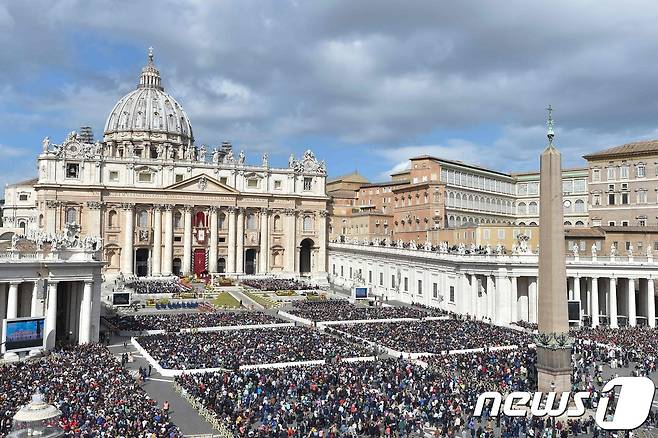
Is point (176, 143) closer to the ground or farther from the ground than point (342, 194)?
farther from the ground

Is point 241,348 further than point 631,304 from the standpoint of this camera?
No

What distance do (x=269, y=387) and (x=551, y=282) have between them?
1246 centimetres

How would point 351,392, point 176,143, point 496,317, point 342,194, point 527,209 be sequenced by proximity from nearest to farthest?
point 351,392 → point 496,317 → point 527,209 → point 342,194 → point 176,143

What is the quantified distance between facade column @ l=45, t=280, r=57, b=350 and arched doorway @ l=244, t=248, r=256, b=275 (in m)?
55.2

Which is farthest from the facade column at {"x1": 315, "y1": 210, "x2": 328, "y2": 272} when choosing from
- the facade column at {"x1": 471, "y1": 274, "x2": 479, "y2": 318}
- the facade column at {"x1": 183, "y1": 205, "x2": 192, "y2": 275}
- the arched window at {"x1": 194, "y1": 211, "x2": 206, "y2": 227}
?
the facade column at {"x1": 471, "y1": 274, "x2": 479, "y2": 318}

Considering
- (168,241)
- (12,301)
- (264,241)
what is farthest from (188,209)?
(12,301)

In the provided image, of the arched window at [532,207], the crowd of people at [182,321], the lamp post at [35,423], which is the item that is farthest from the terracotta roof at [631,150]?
the lamp post at [35,423]

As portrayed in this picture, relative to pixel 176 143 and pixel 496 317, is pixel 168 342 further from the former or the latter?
pixel 176 143

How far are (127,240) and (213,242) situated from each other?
37.5 feet

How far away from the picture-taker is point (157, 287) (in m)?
67.2

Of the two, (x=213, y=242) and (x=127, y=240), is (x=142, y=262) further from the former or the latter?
(x=213, y=242)

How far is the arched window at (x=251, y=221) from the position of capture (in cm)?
9063

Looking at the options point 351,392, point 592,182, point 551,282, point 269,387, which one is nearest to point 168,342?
point 269,387

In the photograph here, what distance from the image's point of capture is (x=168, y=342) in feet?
122
